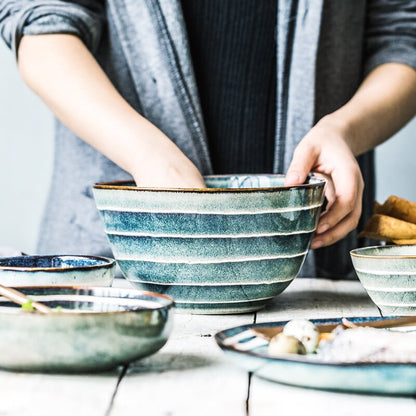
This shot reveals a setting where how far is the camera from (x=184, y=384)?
52cm

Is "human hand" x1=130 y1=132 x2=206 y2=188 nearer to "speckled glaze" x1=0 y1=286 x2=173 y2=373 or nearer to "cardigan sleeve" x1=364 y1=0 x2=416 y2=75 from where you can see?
"speckled glaze" x1=0 y1=286 x2=173 y2=373

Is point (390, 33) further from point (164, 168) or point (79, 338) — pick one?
point (79, 338)

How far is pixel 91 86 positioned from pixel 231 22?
13.2 inches

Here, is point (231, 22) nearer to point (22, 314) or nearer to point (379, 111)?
point (379, 111)

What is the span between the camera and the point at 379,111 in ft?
3.97

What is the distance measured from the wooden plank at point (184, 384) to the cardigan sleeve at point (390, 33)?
85cm

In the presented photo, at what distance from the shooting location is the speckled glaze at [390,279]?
74 centimetres

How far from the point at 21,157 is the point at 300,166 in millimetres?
2162

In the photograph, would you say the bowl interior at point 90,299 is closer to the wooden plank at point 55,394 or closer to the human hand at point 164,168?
the wooden plank at point 55,394

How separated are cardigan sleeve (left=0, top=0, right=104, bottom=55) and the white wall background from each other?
65.8 inches

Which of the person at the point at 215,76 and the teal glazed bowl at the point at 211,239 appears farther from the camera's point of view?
the person at the point at 215,76

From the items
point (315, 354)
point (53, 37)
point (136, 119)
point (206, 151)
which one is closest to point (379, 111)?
point (206, 151)

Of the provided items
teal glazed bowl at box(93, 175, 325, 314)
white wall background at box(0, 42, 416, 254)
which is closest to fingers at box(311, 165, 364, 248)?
teal glazed bowl at box(93, 175, 325, 314)

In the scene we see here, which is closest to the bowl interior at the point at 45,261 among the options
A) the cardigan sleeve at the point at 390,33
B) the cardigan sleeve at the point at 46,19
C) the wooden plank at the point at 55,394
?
the wooden plank at the point at 55,394
